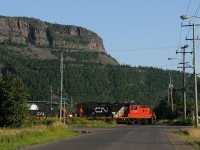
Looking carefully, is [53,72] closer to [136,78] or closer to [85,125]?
[136,78]

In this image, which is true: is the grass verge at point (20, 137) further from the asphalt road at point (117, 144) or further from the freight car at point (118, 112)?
the freight car at point (118, 112)

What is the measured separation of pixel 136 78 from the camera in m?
192

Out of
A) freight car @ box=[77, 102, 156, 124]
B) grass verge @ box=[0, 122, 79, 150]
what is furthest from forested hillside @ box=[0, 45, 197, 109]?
grass verge @ box=[0, 122, 79, 150]

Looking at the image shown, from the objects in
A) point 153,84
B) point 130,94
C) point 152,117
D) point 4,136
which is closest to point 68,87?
point 130,94

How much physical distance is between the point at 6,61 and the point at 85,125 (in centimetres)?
12313

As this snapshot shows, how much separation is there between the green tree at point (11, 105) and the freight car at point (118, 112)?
39.6 meters

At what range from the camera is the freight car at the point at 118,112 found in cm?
8262

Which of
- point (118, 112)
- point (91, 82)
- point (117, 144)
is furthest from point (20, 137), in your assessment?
point (91, 82)

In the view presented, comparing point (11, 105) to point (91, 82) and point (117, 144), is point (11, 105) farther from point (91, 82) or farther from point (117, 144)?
point (91, 82)

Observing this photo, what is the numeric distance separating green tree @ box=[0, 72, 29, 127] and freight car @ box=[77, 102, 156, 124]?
39.6m

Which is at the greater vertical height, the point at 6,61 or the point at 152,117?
the point at 6,61

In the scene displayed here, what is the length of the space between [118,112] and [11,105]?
4172 centimetres

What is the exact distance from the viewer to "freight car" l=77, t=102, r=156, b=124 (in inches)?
3253

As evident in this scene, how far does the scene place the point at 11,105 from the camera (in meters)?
43.8
